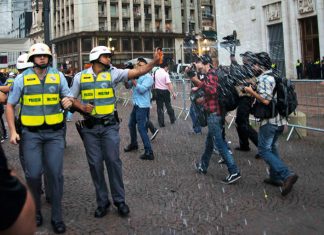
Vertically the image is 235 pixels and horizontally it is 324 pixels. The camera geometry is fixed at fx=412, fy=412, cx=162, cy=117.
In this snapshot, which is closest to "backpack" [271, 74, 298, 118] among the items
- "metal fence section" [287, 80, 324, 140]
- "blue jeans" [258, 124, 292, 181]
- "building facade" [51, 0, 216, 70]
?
"blue jeans" [258, 124, 292, 181]

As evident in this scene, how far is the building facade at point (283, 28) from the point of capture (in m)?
29.3

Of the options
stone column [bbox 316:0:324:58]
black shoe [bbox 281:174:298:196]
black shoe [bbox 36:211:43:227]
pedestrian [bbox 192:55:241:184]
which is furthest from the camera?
stone column [bbox 316:0:324:58]

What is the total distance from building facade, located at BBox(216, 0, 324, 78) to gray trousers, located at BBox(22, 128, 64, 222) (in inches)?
1068

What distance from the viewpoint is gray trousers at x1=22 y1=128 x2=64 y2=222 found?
4.42 meters

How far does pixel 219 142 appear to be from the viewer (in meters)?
6.11

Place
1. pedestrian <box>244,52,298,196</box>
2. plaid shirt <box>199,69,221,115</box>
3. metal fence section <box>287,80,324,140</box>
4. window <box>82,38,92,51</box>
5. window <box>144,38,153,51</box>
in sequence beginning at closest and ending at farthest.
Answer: pedestrian <box>244,52,298,196</box> → plaid shirt <box>199,69,221,115</box> → metal fence section <box>287,80,324,140</box> → window <box>82,38,92,51</box> → window <box>144,38,153,51</box>

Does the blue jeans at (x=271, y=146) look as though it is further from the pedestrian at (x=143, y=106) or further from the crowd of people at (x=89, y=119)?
the pedestrian at (x=143, y=106)

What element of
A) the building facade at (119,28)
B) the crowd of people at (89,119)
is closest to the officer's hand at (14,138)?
the crowd of people at (89,119)

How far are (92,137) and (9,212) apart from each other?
11.5 feet

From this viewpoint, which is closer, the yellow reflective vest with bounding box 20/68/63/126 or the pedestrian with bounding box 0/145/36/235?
the pedestrian with bounding box 0/145/36/235

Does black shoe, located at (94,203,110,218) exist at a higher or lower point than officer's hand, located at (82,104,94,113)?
lower

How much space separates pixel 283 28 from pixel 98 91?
29013 mm

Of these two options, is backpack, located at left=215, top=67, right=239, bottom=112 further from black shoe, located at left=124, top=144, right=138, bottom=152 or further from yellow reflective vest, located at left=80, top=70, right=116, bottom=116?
black shoe, located at left=124, top=144, right=138, bottom=152

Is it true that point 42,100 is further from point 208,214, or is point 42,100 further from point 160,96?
point 160,96
